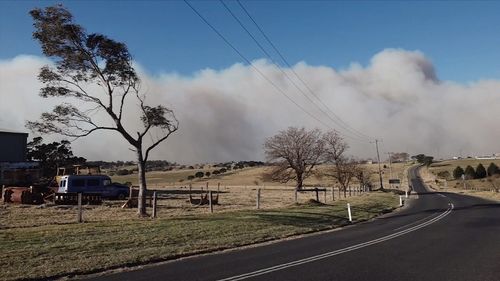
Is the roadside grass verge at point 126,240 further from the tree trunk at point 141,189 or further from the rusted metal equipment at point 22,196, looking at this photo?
the rusted metal equipment at point 22,196

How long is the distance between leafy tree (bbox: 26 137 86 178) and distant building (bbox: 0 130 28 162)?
20.0 metres

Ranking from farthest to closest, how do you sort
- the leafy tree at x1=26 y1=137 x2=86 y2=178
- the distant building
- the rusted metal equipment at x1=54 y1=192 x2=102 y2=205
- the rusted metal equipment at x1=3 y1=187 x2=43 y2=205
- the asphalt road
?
the leafy tree at x1=26 y1=137 x2=86 y2=178
the distant building
the rusted metal equipment at x1=54 y1=192 x2=102 y2=205
the rusted metal equipment at x1=3 y1=187 x2=43 y2=205
the asphalt road

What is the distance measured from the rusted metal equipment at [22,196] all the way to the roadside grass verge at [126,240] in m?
18.5

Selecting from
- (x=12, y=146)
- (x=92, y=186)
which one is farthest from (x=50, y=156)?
(x=92, y=186)

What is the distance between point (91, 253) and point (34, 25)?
15.9m

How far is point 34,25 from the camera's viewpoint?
26.0 m

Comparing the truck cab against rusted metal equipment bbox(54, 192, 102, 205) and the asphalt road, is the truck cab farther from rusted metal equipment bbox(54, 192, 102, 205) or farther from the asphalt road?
the asphalt road

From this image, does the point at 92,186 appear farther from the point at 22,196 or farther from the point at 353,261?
the point at 353,261

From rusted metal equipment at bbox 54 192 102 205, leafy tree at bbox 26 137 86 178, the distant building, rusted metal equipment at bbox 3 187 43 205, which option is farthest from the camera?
leafy tree at bbox 26 137 86 178

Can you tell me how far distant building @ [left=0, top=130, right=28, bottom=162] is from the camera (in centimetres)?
5902

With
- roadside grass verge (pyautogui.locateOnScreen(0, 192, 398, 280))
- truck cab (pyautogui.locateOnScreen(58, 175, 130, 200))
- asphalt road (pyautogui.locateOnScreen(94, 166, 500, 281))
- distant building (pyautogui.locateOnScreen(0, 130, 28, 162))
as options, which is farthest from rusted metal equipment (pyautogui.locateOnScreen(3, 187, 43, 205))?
asphalt road (pyautogui.locateOnScreen(94, 166, 500, 281))

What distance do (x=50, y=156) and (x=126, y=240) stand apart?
7257 centimetres

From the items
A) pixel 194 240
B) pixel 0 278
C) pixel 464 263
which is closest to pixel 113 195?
pixel 194 240

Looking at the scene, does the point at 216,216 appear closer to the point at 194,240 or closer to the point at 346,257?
the point at 194,240
